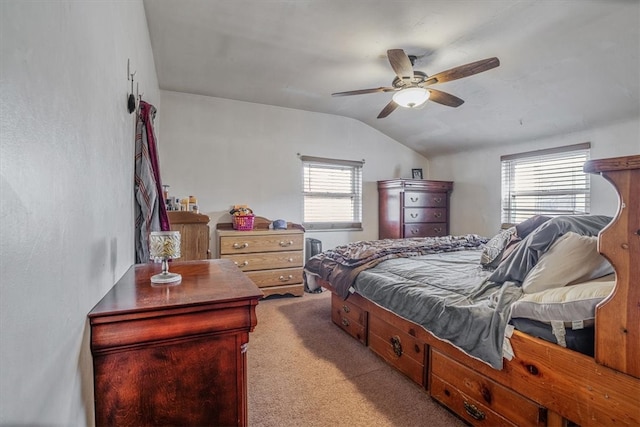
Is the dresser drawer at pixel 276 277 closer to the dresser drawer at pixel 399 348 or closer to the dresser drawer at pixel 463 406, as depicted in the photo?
the dresser drawer at pixel 399 348

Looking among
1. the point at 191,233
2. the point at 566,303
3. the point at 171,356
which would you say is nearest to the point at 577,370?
the point at 566,303

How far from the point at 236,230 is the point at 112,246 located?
255cm

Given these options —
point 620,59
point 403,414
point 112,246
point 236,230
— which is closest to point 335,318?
point 403,414

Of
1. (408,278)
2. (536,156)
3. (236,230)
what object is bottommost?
(408,278)

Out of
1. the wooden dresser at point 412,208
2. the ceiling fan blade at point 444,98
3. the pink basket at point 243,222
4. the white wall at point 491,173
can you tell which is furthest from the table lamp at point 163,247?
the white wall at point 491,173

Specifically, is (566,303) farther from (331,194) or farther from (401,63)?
(331,194)

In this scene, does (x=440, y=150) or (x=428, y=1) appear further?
(x=440, y=150)

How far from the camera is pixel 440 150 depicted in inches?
201

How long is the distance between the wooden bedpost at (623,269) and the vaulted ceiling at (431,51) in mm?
1720

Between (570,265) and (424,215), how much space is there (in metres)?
3.46

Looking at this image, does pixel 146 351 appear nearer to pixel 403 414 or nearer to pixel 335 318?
pixel 403 414

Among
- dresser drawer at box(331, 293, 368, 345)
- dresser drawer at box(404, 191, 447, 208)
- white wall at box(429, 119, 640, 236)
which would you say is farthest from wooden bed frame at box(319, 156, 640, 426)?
dresser drawer at box(404, 191, 447, 208)

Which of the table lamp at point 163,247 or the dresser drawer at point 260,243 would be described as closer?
the table lamp at point 163,247

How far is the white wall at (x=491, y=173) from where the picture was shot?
324 cm
